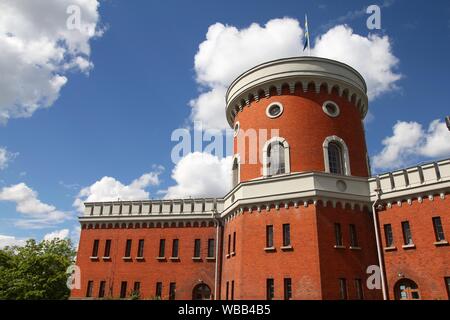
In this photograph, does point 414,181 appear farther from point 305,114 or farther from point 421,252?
point 305,114

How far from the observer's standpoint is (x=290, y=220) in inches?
753

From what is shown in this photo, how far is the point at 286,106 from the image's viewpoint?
2261 cm

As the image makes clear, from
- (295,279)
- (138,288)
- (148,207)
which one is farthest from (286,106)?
(138,288)

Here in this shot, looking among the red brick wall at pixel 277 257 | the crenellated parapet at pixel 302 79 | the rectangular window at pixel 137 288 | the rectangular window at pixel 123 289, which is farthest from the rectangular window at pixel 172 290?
the crenellated parapet at pixel 302 79

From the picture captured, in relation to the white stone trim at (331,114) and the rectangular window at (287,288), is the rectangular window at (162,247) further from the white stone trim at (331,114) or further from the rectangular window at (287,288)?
the white stone trim at (331,114)

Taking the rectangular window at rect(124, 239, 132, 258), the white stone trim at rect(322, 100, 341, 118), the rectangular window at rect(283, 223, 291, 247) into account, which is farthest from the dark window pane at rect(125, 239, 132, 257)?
the white stone trim at rect(322, 100, 341, 118)

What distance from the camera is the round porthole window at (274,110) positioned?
2269 centimetres

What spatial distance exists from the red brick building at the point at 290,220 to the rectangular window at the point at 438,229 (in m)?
0.05

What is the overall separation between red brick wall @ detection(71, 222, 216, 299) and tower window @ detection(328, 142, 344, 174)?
10.1 m

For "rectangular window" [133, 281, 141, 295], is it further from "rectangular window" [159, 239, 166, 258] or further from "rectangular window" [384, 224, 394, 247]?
"rectangular window" [384, 224, 394, 247]

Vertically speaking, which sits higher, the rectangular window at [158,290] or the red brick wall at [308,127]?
the red brick wall at [308,127]

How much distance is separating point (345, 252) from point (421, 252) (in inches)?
152
